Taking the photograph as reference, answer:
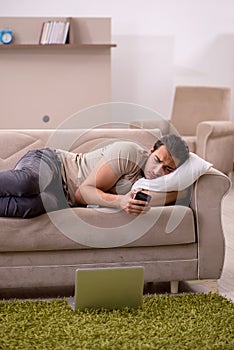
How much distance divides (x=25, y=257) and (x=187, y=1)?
485 centimetres

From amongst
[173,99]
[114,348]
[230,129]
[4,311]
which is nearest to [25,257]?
[4,311]

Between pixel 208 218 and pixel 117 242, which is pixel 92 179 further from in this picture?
pixel 208 218

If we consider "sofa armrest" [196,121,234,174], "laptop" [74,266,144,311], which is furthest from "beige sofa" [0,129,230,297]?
"sofa armrest" [196,121,234,174]

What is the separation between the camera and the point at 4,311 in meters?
2.91

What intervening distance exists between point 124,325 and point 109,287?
179 millimetres

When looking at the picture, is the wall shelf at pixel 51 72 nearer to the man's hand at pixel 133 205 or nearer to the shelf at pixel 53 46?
the shelf at pixel 53 46

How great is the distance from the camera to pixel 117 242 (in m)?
3.11

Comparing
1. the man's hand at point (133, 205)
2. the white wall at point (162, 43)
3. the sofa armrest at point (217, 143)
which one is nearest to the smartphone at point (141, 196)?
the man's hand at point (133, 205)

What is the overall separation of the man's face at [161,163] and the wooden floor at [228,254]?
2.12 feet

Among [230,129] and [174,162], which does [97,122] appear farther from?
[174,162]

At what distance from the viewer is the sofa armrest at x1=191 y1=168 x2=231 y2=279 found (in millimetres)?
3186

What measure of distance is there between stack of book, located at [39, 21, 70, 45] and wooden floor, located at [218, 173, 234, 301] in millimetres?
2159

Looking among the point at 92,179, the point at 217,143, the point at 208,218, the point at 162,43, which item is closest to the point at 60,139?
the point at 92,179

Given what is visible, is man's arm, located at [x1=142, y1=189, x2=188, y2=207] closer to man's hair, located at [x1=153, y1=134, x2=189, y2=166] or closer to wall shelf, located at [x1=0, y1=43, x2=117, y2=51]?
man's hair, located at [x1=153, y1=134, x2=189, y2=166]
